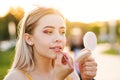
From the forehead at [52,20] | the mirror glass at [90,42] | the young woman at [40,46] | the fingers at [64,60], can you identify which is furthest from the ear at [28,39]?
the mirror glass at [90,42]

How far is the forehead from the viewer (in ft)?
8.64

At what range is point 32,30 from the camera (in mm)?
2713

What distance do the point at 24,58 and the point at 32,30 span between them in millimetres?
181

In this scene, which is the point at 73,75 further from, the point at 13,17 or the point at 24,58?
the point at 13,17

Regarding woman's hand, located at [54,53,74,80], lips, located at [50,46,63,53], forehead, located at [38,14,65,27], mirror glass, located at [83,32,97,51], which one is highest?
forehead, located at [38,14,65,27]

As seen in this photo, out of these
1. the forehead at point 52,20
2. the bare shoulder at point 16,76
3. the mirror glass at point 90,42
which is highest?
the forehead at point 52,20

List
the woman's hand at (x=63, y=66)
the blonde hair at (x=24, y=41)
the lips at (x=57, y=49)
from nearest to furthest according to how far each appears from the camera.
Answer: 1. the woman's hand at (x=63, y=66)
2. the lips at (x=57, y=49)
3. the blonde hair at (x=24, y=41)

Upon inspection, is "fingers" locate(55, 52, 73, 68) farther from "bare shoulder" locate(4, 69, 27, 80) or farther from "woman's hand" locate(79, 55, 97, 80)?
"bare shoulder" locate(4, 69, 27, 80)

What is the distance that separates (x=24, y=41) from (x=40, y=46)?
0.47ft

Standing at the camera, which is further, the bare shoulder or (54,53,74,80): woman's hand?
the bare shoulder

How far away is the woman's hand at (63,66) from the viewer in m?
2.47

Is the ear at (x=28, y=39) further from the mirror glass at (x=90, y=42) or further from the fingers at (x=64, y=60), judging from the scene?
the mirror glass at (x=90, y=42)

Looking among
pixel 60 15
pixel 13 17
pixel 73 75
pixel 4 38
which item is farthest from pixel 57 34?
pixel 4 38

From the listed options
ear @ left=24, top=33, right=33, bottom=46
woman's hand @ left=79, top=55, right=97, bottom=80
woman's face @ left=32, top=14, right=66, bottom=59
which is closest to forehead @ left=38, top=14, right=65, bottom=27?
woman's face @ left=32, top=14, right=66, bottom=59
